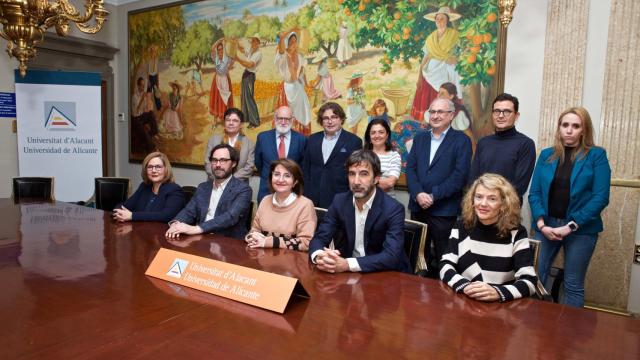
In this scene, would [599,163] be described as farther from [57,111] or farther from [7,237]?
[57,111]

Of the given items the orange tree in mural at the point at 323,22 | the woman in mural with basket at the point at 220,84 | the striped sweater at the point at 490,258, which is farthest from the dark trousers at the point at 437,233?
the woman in mural with basket at the point at 220,84

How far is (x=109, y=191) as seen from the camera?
4.31 metres

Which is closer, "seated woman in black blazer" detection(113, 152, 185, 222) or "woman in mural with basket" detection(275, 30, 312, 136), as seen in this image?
"seated woman in black blazer" detection(113, 152, 185, 222)

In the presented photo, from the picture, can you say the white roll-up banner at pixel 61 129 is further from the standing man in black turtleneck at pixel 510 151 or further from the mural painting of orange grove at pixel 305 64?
the standing man in black turtleneck at pixel 510 151

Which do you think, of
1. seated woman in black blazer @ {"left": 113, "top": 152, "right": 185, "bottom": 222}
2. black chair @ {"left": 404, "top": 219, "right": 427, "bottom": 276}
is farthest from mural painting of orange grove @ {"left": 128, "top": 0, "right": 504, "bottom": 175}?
seated woman in black blazer @ {"left": 113, "top": 152, "right": 185, "bottom": 222}

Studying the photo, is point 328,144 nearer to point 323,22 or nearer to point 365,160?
point 365,160

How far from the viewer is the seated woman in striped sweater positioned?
6.05 feet

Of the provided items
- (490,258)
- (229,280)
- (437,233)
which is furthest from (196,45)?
(490,258)

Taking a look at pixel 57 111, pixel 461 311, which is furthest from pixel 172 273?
pixel 57 111

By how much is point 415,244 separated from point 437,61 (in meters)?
2.29

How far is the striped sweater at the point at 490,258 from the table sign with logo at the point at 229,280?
2.30 feet

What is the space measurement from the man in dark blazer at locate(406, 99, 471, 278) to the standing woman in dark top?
57 centimetres

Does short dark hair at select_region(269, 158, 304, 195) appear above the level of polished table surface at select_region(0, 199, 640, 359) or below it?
above

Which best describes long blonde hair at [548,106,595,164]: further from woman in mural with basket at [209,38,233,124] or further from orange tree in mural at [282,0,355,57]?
woman in mural with basket at [209,38,233,124]
